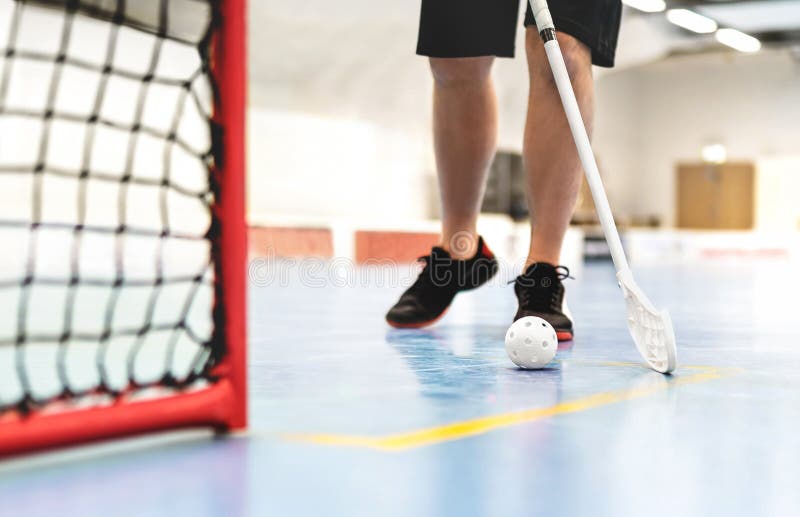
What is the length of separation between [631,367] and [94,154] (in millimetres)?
5899

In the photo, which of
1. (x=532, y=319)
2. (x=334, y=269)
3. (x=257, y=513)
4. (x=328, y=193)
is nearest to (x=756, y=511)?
(x=257, y=513)

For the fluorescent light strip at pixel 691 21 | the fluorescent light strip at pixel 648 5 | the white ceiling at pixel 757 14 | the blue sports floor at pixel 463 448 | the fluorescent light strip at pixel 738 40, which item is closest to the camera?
the blue sports floor at pixel 463 448

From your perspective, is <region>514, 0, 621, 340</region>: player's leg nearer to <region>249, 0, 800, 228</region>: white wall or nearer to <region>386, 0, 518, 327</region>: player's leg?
<region>386, 0, 518, 327</region>: player's leg

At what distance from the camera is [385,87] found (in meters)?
8.29

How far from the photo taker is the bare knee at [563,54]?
56.0 inches

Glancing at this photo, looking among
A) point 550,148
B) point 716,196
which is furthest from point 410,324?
point 716,196

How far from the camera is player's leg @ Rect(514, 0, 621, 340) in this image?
1.43 meters

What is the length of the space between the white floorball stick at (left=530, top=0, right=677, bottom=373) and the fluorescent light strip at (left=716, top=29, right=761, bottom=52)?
1013 centimetres

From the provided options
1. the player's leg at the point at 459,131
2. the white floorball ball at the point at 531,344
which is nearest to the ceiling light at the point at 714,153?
the player's leg at the point at 459,131

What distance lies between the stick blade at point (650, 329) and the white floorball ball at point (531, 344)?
118 millimetres

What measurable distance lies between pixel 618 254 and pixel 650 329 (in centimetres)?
11

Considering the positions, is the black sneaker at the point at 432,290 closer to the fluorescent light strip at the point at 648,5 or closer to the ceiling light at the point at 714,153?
the fluorescent light strip at the point at 648,5

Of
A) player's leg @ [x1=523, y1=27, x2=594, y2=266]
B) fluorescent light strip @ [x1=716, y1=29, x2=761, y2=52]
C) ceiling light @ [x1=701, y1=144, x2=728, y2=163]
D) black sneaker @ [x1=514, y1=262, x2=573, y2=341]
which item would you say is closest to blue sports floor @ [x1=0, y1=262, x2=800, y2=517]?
black sneaker @ [x1=514, y1=262, x2=573, y2=341]

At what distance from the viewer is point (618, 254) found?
1.25 meters
